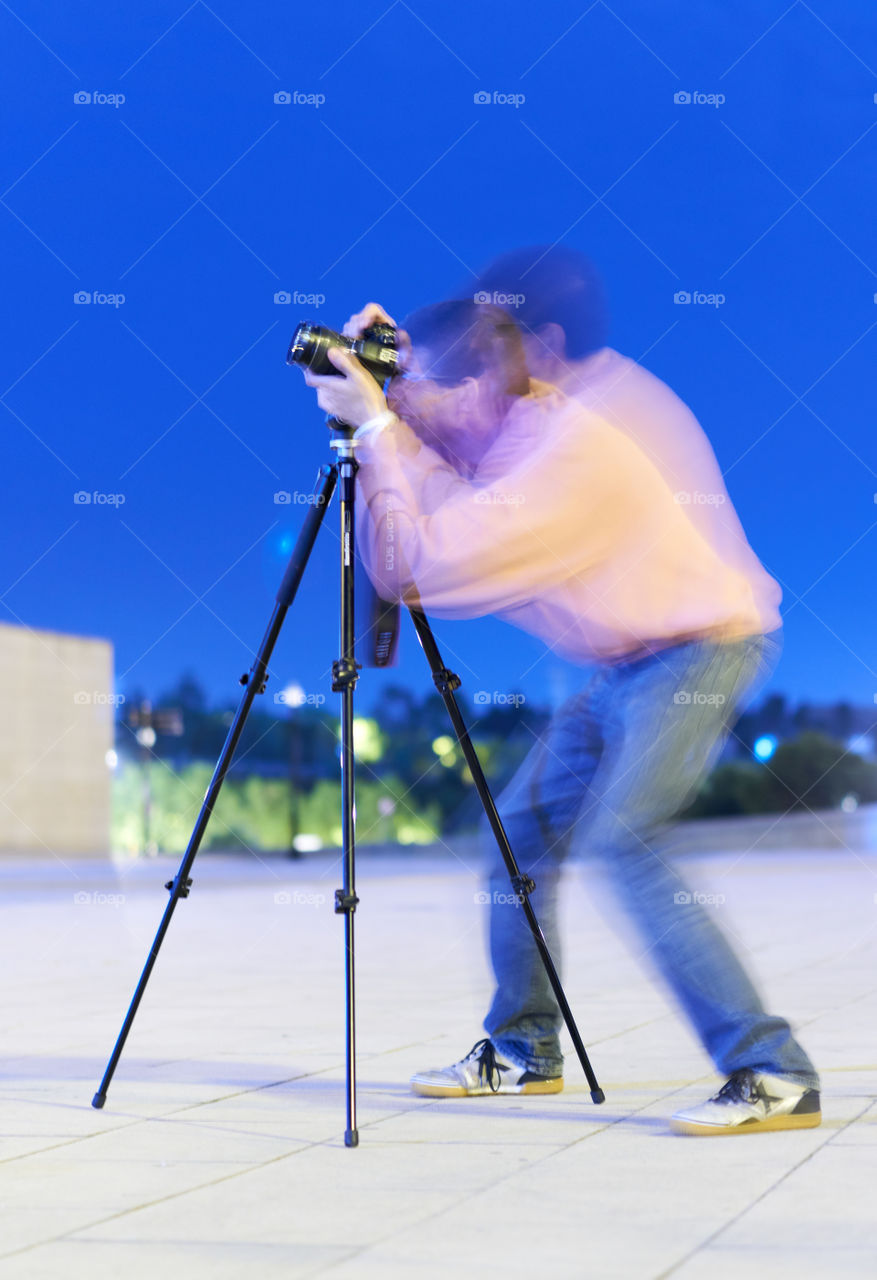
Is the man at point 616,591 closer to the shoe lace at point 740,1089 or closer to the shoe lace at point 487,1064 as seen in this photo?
the shoe lace at point 740,1089

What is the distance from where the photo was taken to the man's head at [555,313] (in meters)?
3.32

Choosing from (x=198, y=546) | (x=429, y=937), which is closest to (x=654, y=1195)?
(x=429, y=937)

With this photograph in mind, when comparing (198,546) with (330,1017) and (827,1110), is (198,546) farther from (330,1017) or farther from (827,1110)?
(827,1110)

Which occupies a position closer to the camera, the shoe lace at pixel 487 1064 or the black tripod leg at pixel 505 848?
the black tripod leg at pixel 505 848

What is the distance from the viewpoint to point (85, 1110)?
330cm

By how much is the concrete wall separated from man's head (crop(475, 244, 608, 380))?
119 ft

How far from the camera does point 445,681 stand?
3.41m

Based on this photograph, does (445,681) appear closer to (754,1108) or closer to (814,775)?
(754,1108)

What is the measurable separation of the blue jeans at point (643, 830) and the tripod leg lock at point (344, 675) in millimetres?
501

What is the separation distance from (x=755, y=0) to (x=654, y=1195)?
23.7 meters

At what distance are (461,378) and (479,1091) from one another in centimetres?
155

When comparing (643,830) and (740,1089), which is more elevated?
(643,830)

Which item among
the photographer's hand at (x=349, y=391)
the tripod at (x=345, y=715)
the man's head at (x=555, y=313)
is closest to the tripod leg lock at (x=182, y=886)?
the tripod at (x=345, y=715)

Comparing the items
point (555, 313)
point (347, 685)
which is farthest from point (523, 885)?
point (555, 313)
